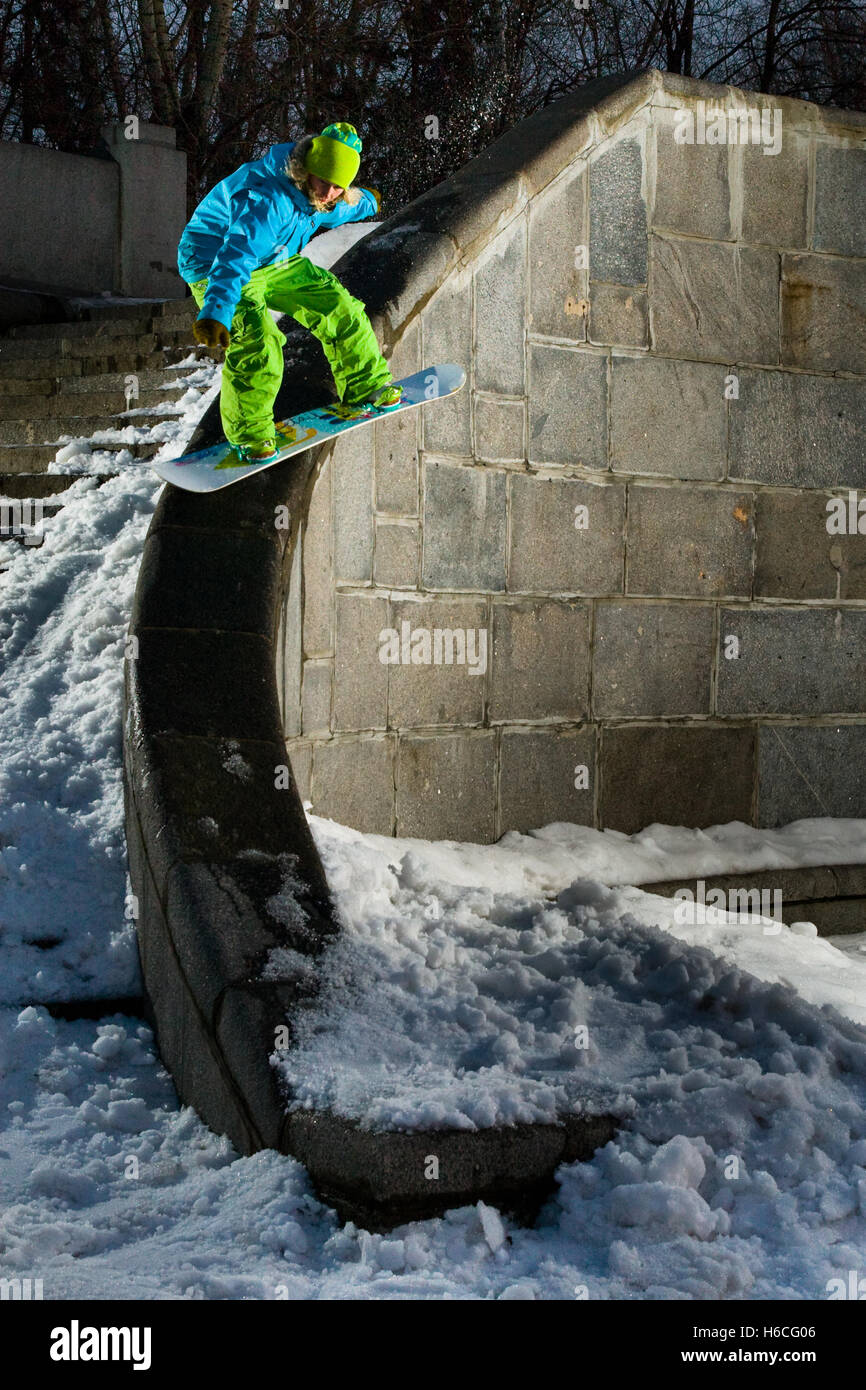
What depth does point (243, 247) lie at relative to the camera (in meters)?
4.62

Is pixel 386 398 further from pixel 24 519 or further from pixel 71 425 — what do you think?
pixel 71 425

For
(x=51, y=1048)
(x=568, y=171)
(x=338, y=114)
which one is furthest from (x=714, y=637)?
(x=338, y=114)

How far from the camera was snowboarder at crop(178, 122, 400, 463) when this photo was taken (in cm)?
460

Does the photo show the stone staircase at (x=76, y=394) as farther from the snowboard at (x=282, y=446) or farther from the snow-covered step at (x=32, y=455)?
the snowboard at (x=282, y=446)

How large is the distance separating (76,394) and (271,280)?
385 centimetres

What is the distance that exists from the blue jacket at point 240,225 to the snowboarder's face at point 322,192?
0.04 meters

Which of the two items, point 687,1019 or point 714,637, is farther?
point 714,637

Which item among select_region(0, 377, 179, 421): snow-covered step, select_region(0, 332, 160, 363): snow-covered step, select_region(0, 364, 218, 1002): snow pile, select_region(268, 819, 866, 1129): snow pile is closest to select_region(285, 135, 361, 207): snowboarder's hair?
select_region(0, 364, 218, 1002): snow pile

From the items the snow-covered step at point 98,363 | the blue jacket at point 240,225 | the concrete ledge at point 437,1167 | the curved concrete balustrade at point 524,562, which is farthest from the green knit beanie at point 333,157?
the snow-covered step at point 98,363

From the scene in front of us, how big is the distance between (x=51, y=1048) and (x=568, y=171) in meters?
Result: 4.28

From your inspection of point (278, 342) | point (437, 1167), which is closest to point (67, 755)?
point (278, 342)

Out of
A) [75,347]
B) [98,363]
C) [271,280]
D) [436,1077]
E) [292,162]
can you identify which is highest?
[75,347]

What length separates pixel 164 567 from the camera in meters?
4.41
